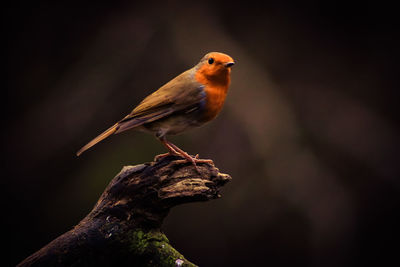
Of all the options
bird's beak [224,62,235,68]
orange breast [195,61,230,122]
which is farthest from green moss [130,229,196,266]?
bird's beak [224,62,235,68]

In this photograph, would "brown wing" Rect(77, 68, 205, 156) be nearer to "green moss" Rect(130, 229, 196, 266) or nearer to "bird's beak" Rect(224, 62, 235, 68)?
"bird's beak" Rect(224, 62, 235, 68)

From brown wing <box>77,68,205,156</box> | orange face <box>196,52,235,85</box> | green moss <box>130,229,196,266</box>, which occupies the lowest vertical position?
green moss <box>130,229,196,266</box>

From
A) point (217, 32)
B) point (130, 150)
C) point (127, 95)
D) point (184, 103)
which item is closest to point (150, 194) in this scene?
point (184, 103)

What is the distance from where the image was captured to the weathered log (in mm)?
2354

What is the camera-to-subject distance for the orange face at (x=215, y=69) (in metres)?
2.56

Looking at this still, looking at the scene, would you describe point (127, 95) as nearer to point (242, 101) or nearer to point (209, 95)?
point (242, 101)

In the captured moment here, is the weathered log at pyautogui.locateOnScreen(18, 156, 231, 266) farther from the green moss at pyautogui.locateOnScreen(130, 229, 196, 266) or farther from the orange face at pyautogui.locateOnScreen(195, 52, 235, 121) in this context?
the orange face at pyautogui.locateOnScreen(195, 52, 235, 121)

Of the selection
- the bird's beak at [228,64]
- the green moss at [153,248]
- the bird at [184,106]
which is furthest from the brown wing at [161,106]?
the green moss at [153,248]

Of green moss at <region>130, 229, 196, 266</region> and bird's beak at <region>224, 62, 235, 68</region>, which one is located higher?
bird's beak at <region>224, 62, 235, 68</region>

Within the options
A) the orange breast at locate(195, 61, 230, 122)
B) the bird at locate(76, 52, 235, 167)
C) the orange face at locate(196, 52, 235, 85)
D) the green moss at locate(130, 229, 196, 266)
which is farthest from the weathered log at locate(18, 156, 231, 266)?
the orange face at locate(196, 52, 235, 85)

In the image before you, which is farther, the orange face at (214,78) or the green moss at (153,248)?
the orange face at (214,78)

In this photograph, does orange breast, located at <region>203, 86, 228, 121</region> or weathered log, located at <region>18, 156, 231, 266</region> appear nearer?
weathered log, located at <region>18, 156, 231, 266</region>

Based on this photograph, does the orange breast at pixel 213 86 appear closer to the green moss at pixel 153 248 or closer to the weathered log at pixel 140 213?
the weathered log at pixel 140 213

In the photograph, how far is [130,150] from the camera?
3990mm
